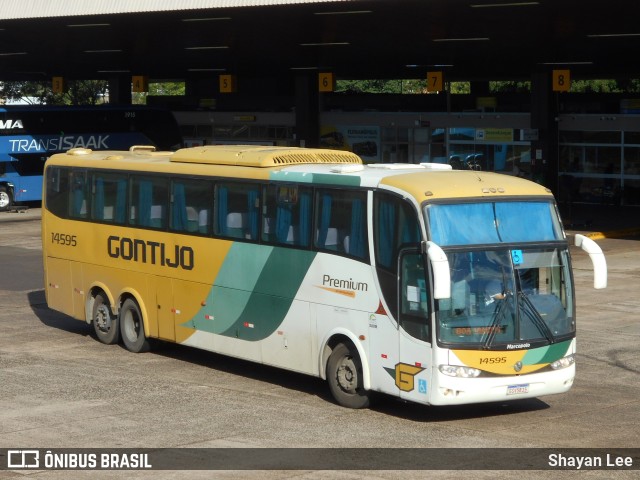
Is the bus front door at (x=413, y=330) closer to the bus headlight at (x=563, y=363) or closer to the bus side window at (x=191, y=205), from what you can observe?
the bus headlight at (x=563, y=363)

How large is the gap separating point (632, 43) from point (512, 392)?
23.7 metres

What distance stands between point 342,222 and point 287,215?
44.3 inches

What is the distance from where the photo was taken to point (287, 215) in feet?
47.9

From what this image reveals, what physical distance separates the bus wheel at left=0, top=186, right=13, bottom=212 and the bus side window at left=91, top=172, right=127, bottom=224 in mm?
28251

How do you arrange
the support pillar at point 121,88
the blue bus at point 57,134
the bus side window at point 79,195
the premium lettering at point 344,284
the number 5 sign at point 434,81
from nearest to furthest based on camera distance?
the premium lettering at point 344,284, the bus side window at point 79,195, the number 5 sign at point 434,81, the blue bus at point 57,134, the support pillar at point 121,88

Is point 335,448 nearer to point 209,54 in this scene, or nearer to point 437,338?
point 437,338

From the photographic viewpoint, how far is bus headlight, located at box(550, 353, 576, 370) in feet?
41.7

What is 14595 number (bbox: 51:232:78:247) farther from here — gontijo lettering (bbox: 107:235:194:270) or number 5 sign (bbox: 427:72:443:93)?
number 5 sign (bbox: 427:72:443:93)

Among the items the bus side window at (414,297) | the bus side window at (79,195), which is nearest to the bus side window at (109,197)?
the bus side window at (79,195)

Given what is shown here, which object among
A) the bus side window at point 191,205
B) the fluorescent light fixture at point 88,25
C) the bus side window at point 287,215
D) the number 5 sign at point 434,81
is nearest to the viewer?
the bus side window at point 287,215

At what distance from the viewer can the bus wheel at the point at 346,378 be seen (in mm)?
13297

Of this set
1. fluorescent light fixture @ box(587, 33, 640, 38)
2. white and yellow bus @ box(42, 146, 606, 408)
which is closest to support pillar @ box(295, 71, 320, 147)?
fluorescent light fixture @ box(587, 33, 640, 38)

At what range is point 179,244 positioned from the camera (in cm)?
1638

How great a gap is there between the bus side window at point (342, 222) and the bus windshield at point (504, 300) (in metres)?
1.42
